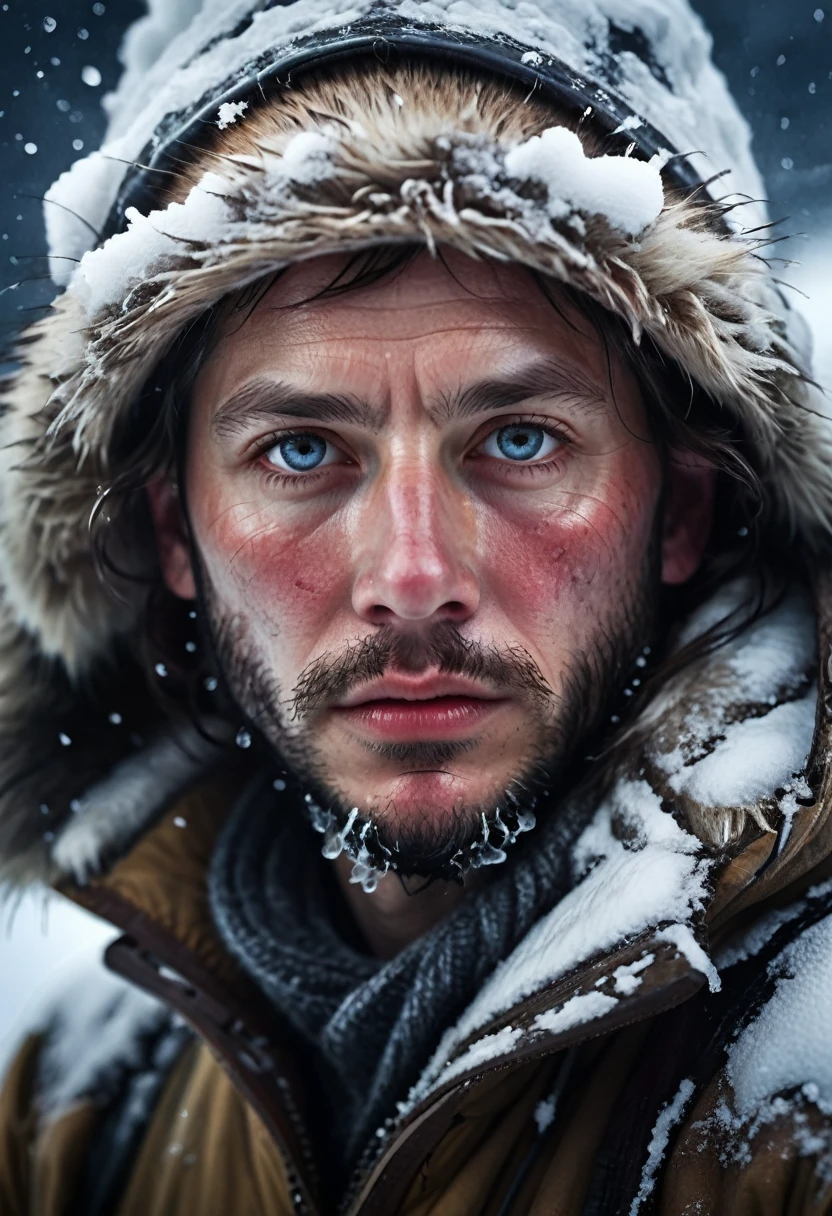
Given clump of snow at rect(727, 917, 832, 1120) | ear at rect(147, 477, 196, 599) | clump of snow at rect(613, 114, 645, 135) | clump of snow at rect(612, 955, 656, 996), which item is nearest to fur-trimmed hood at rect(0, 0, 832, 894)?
clump of snow at rect(613, 114, 645, 135)

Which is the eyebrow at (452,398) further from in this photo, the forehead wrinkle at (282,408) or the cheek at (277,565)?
the cheek at (277,565)

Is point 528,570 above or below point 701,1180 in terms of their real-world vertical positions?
above

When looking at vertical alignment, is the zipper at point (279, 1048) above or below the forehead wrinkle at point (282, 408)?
below

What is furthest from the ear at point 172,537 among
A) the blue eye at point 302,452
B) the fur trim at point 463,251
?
the blue eye at point 302,452

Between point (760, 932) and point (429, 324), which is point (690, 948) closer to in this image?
point (760, 932)

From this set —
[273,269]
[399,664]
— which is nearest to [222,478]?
[273,269]

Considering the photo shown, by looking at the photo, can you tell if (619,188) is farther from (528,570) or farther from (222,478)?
(222,478)

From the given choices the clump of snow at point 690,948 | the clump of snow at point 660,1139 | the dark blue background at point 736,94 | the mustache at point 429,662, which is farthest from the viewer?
the dark blue background at point 736,94
